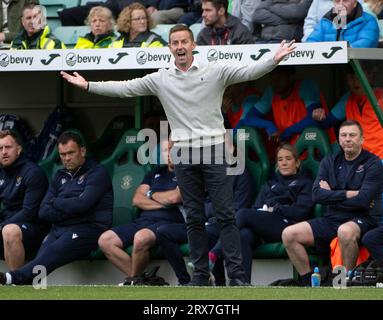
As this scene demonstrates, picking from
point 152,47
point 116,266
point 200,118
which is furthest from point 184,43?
point 116,266

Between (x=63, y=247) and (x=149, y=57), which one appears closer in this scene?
(x=63, y=247)

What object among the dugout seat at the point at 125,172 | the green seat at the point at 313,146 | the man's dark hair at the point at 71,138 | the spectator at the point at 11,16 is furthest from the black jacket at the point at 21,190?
the green seat at the point at 313,146

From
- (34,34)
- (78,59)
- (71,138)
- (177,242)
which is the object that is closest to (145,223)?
(177,242)

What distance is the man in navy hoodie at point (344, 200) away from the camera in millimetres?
11086

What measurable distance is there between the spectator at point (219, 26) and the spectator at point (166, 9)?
1.63 metres

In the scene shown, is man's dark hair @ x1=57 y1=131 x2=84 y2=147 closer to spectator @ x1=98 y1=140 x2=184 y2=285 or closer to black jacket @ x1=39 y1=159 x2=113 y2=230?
black jacket @ x1=39 y1=159 x2=113 y2=230

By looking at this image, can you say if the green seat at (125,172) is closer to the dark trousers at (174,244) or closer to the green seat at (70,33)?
the dark trousers at (174,244)

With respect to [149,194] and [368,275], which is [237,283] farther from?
[149,194]

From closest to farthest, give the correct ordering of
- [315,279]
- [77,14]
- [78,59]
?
[315,279]
[78,59]
[77,14]

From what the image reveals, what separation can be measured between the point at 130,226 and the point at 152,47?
1.71 metres

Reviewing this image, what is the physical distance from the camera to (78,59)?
12.4 m

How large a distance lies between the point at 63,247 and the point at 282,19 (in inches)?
126

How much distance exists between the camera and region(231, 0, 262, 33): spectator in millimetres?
13188

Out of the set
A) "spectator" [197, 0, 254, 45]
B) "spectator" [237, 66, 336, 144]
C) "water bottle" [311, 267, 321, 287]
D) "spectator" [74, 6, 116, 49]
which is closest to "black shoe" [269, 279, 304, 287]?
"water bottle" [311, 267, 321, 287]
